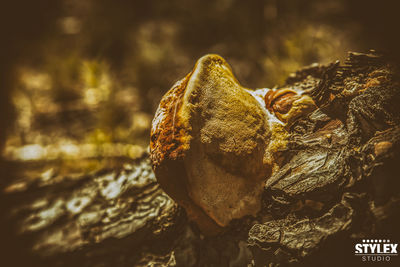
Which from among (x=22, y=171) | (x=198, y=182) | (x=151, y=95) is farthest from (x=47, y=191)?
(x=151, y=95)

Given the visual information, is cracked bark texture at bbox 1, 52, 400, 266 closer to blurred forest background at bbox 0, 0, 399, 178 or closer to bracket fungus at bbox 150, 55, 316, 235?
bracket fungus at bbox 150, 55, 316, 235

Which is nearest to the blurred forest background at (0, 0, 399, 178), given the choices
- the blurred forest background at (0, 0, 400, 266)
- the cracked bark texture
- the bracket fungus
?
the blurred forest background at (0, 0, 400, 266)

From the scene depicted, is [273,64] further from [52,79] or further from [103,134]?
[52,79]

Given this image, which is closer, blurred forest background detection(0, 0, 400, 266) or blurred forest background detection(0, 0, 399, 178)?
blurred forest background detection(0, 0, 400, 266)

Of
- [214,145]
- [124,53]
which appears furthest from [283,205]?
[124,53]

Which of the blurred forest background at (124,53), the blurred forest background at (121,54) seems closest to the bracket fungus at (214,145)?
the blurred forest background at (121,54)

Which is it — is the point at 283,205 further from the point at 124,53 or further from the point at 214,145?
the point at 124,53

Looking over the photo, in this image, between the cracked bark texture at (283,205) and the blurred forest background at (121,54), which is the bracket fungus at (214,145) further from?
the blurred forest background at (121,54)
